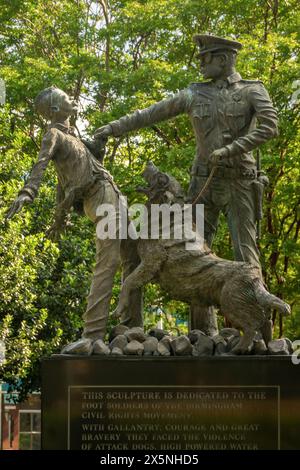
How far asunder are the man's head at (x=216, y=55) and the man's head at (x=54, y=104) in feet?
4.97

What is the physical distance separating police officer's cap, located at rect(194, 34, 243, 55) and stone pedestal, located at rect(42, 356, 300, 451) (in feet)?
11.0

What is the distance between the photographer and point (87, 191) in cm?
1216

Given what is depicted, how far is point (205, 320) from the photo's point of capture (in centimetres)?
1233

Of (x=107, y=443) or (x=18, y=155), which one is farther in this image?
(x=18, y=155)

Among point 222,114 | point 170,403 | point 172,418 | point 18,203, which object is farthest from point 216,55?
point 172,418

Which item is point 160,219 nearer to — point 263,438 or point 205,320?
point 205,320

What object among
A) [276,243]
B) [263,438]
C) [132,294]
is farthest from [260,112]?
[276,243]

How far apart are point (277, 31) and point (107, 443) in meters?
15.5

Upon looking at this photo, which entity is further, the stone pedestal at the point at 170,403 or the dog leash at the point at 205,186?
the dog leash at the point at 205,186

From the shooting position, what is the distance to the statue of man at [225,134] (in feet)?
40.3

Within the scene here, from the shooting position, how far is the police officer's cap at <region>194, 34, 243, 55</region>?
40.4 ft

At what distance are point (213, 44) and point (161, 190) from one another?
1693 mm

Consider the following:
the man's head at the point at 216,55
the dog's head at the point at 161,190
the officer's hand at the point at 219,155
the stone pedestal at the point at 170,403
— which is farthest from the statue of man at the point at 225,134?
the stone pedestal at the point at 170,403

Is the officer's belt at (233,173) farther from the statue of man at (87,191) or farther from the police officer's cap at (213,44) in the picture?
the police officer's cap at (213,44)
